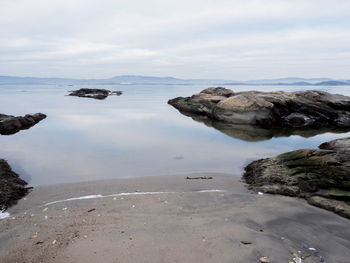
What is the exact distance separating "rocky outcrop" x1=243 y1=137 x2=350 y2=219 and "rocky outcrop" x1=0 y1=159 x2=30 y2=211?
662cm

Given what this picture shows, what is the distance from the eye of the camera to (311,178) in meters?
7.39

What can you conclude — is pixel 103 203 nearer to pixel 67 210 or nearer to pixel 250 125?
pixel 67 210

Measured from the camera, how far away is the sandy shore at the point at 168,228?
175 inches

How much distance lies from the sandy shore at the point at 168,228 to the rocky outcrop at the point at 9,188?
281 mm

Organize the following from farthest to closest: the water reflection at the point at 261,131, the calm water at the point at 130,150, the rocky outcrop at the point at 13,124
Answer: the rocky outcrop at the point at 13,124 < the water reflection at the point at 261,131 < the calm water at the point at 130,150

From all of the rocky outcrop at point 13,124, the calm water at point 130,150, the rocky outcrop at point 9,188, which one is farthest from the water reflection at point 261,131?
the rocky outcrop at point 13,124

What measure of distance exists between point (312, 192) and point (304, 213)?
1230 mm

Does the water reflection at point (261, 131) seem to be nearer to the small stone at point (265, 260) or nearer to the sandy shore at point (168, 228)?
the sandy shore at point (168, 228)

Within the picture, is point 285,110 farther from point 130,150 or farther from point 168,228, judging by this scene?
point 168,228

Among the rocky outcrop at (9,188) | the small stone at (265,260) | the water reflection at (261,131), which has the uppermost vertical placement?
the small stone at (265,260)

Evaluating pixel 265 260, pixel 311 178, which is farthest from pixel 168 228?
pixel 311 178

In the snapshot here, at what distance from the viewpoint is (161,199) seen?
22.9ft

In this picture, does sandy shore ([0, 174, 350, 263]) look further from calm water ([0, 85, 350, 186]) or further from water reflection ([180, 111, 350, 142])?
water reflection ([180, 111, 350, 142])

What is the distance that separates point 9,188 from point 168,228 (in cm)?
508
